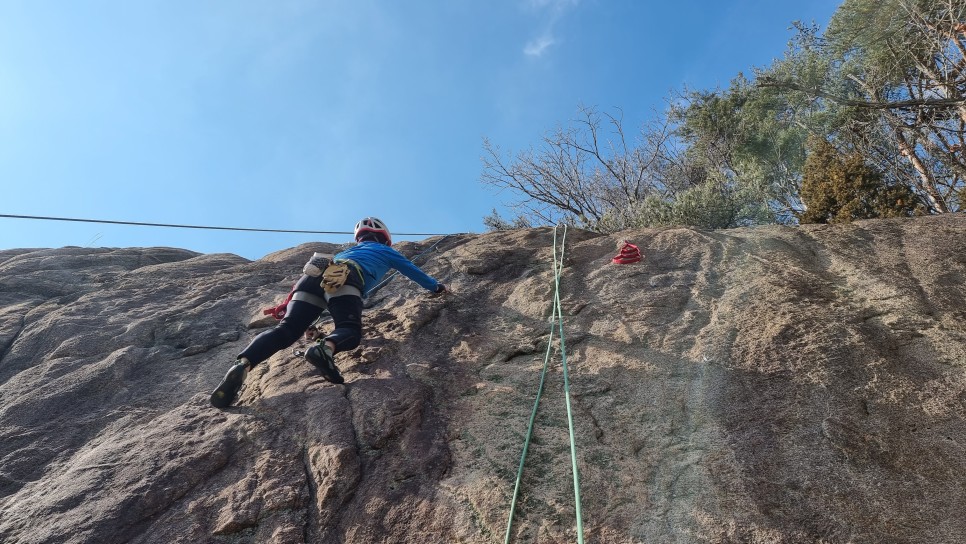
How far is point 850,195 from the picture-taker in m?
7.88

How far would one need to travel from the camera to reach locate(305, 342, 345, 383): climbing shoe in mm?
3971

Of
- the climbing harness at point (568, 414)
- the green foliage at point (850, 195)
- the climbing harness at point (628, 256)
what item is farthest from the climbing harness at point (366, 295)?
the green foliage at point (850, 195)

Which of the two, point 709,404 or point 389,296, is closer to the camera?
point 709,404

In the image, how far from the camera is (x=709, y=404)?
350 cm

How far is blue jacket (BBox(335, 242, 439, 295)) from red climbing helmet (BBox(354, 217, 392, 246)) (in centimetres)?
37

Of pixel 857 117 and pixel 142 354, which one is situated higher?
pixel 857 117

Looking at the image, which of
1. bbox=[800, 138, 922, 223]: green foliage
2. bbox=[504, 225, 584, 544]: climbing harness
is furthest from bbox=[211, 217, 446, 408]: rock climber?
bbox=[800, 138, 922, 223]: green foliage

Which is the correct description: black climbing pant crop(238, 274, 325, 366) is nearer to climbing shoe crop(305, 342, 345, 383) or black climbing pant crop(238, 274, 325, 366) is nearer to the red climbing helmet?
climbing shoe crop(305, 342, 345, 383)

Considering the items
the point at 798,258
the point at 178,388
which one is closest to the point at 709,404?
the point at 798,258

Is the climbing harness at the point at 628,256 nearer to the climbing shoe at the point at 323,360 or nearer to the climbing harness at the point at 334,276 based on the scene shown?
the climbing harness at the point at 334,276

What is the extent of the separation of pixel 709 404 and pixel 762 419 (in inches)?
11.7

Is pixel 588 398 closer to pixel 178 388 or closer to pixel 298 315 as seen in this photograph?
pixel 298 315

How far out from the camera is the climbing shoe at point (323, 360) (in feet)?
13.0

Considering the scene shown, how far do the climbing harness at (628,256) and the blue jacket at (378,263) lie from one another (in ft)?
5.47
